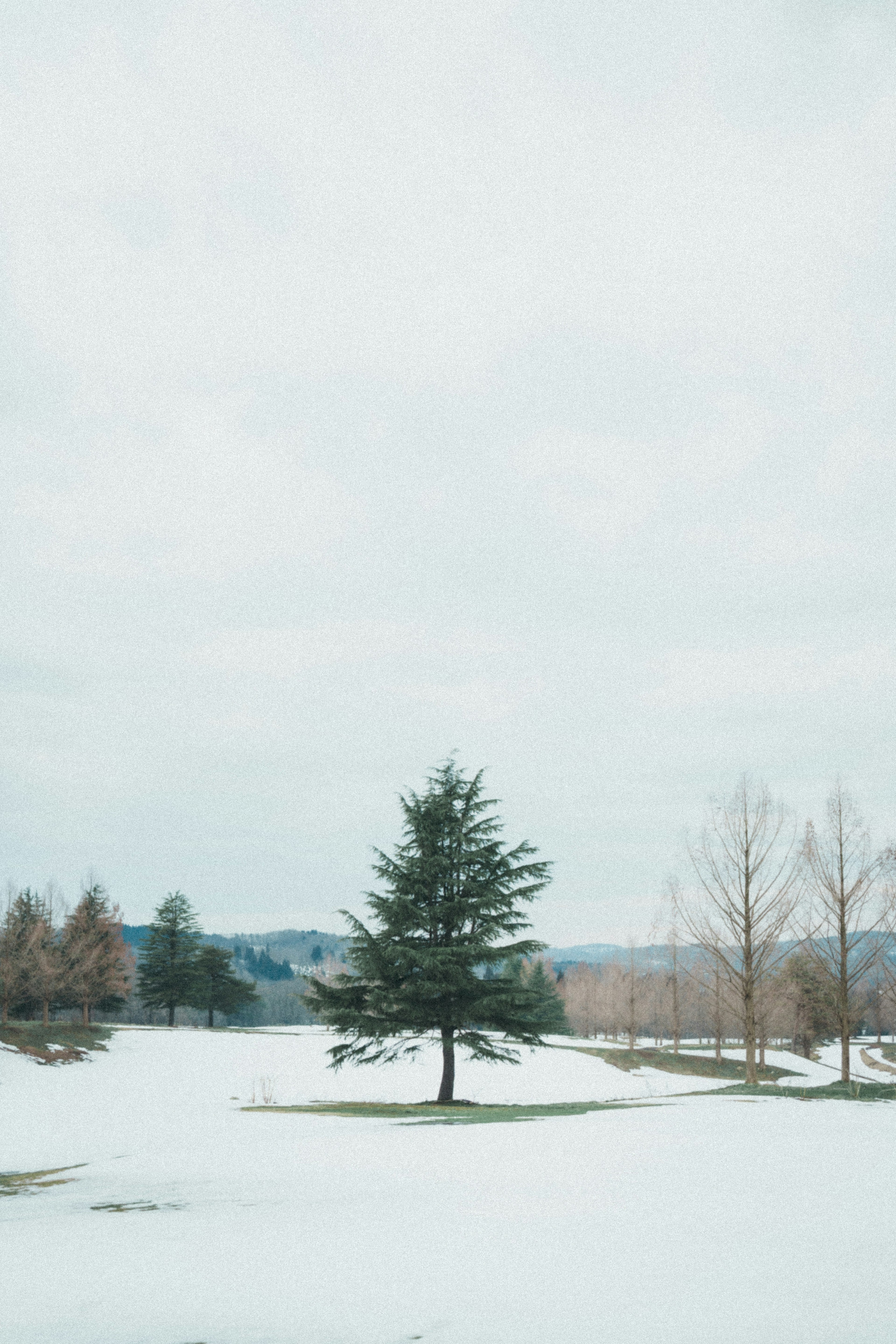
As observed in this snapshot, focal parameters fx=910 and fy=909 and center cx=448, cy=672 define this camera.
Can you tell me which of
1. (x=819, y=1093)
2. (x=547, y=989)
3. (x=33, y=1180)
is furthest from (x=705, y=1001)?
(x=33, y=1180)

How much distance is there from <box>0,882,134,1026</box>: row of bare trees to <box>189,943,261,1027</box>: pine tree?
7.77m

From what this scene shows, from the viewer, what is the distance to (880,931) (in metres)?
29.0

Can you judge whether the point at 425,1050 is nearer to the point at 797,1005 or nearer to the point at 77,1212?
the point at 797,1005

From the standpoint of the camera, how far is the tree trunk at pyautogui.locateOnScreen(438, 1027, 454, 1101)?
73.0 ft

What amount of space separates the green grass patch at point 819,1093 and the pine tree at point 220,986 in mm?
51161

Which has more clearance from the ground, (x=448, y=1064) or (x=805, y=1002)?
(x=448, y=1064)

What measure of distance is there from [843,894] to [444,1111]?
14.2m

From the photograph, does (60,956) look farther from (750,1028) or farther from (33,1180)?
(33,1180)

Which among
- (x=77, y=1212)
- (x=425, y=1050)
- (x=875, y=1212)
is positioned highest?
(x=875, y=1212)

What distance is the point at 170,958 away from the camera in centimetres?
6262

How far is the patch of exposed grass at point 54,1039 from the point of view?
36938 mm

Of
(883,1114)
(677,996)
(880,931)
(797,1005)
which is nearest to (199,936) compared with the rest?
(677,996)

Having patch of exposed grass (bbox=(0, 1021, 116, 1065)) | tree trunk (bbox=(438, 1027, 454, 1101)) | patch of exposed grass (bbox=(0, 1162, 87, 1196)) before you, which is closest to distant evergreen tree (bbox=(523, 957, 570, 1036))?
patch of exposed grass (bbox=(0, 1021, 116, 1065))

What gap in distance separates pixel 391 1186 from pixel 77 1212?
2.77 m
